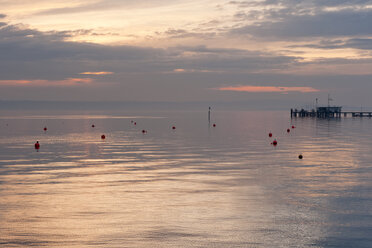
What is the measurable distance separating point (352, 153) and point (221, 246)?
36815 millimetres

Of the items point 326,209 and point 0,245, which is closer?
point 0,245

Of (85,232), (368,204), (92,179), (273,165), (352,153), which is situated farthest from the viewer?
(352,153)

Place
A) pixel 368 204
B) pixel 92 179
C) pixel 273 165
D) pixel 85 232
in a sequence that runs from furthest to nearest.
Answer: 1. pixel 273 165
2. pixel 92 179
3. pixel 368 204
4. pixel 85 232

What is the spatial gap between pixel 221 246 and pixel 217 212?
16.5 ft

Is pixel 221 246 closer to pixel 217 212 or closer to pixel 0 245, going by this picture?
pixel 217 212

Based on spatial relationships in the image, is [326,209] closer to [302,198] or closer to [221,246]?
[302,198]

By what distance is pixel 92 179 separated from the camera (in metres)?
30.7

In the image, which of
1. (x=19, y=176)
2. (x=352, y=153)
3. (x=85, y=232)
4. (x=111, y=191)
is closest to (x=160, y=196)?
(x=111, y=191)

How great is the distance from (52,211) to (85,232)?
4.06 metres

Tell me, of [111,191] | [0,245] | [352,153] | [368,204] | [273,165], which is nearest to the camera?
[0,245]

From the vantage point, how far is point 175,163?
40031mm

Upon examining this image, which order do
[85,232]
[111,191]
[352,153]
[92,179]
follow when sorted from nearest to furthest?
[85,232] < [111,191] < [92,179] < [352,153]

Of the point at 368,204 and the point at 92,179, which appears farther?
the point at 92,179

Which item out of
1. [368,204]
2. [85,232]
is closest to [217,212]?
[85,232]
